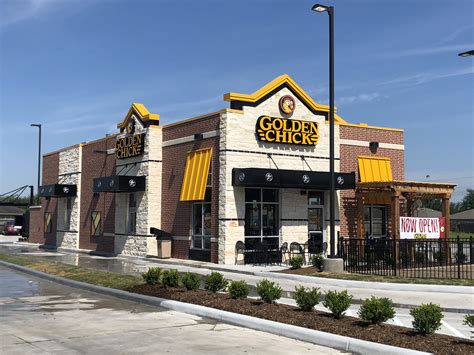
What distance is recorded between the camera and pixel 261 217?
22562mm

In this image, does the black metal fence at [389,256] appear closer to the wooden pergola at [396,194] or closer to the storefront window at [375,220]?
the wooden pergola at [396,194]

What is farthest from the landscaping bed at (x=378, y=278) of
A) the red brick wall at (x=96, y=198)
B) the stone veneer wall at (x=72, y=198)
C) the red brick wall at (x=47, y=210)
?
the red brick wall at (x=47, y=210)

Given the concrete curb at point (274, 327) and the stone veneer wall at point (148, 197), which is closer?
the concrete curb at point (274, 327)

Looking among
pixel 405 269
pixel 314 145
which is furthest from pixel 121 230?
Answer: pixel 405 269

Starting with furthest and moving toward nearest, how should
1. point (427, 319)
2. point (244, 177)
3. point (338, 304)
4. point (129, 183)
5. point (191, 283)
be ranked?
point (129, 183) → point (244, 177) → point (191, 283) → point (338, 304) → point (427, 319)

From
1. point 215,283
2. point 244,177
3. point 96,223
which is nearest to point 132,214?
point 96,223

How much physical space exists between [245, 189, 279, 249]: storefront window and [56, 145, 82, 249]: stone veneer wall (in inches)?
611

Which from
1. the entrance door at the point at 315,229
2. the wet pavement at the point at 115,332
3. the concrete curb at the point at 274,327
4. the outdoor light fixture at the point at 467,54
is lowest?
the wet pavement at the point at 115,332

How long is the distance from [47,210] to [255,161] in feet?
72.0

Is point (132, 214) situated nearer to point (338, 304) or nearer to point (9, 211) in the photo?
point (338, 304)

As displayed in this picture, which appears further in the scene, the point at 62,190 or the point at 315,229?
the point at 62,190

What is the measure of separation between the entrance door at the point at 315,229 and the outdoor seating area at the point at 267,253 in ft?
1.81

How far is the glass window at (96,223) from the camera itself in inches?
1220

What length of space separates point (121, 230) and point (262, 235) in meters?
9.34
